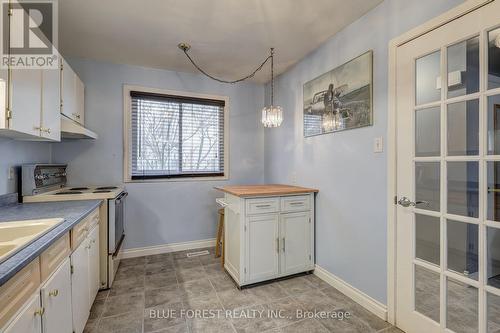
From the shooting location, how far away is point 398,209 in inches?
72.1

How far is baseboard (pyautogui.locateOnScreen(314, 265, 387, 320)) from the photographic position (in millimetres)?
1942

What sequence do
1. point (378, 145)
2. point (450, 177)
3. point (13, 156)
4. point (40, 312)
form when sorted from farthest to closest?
point (13, 156), point (378, 145), point (450, 177), point (40, 312)

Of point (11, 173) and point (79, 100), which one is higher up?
point (79, 100)

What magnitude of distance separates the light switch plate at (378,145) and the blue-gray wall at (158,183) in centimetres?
213

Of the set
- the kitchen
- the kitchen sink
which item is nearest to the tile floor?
the kitchen

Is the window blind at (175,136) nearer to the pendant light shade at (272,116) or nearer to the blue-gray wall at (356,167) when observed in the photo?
the blue-gray wall at (356,167)

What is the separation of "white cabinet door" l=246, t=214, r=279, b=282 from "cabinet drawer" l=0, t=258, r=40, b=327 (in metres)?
1.61

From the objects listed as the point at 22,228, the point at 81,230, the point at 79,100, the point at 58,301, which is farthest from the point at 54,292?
the point at 79,100

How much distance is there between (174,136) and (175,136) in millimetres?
14

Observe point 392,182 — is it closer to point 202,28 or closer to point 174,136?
point 202,28

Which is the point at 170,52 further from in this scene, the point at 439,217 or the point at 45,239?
the point at 439,217

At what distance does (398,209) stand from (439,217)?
275mm

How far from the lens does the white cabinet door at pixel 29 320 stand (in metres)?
0.88

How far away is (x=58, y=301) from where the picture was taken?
1271mm
